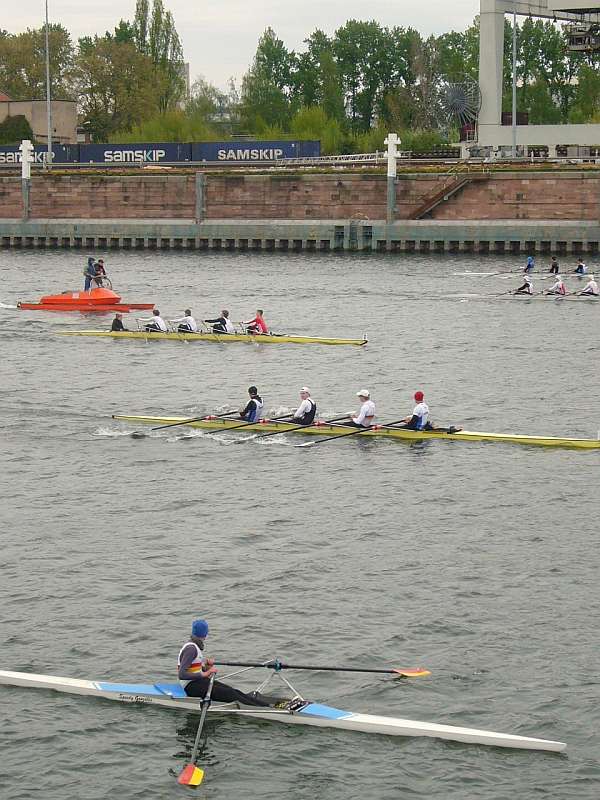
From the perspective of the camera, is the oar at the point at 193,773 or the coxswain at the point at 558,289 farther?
the coxswain at the point at 558,289

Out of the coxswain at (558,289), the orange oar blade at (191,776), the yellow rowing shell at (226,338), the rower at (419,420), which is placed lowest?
the orange oar blade at (191,776)

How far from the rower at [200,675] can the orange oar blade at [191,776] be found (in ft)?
5.67

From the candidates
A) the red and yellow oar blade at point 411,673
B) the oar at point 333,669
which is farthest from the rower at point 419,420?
the red and yellow oar blade at point 411,673

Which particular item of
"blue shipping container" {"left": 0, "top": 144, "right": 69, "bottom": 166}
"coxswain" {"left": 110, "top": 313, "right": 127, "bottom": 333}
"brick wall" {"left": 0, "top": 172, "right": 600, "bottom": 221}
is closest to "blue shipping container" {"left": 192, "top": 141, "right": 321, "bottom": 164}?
"blue shipping container" {"left": 0, "top": 144, "right": 69, "bottom": 166}

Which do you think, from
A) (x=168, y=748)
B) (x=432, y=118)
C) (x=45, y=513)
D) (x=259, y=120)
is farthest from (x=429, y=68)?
(x=168, y=748)

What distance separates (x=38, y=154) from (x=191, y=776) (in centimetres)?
10923

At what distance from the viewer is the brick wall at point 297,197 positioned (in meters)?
98.1

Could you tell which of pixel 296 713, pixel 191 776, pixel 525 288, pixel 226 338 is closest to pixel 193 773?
pixel 191 776

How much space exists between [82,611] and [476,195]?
7721 centimetres

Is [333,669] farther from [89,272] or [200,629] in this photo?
[89,272]

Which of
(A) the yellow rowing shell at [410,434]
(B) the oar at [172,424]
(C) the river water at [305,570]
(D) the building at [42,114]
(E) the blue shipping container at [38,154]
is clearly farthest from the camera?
(D) the building at [42,114]

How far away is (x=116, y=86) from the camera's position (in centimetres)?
16412

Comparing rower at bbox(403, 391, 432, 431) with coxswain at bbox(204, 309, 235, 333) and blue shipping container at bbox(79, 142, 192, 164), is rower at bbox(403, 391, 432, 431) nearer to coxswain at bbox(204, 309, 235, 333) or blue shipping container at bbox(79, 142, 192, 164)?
coxswain at bbox(204, 309, 235, 333)

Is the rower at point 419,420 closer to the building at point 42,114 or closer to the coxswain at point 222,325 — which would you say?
the coxswain at point 222,325
